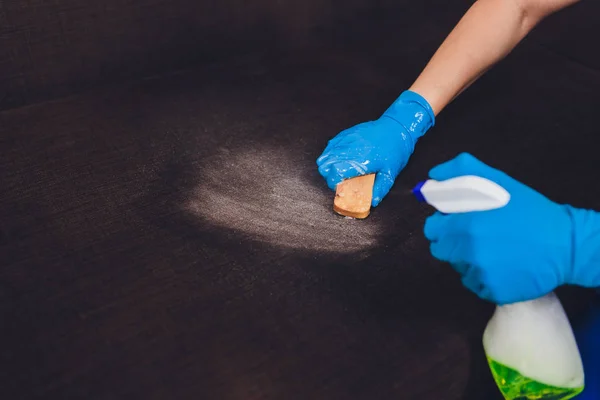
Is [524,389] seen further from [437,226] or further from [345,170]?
[345,170]

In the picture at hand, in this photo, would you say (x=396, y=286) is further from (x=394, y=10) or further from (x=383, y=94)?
(x=394, y=10)

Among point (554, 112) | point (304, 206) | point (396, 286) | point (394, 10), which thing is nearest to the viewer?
point (396, 286)

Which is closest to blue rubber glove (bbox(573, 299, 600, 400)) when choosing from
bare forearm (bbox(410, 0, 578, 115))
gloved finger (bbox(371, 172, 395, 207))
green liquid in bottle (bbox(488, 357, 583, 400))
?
green liquid in bottle (bbox(488, 357, 583, 400))

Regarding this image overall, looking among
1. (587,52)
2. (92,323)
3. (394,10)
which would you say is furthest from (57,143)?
(587,52)

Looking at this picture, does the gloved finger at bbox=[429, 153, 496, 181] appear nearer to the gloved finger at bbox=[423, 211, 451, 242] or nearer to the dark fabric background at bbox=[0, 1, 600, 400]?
the gloved finger at bbox=[423, 211, 451, 242]

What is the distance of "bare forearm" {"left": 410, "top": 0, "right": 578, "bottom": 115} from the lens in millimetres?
1344

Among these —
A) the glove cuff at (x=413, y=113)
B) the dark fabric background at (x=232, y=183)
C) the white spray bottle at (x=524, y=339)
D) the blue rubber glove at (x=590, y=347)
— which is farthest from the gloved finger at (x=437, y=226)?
the glove cuff at (x=413, y=113)

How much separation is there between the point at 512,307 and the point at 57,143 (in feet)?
3.46

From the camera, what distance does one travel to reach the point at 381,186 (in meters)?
1.27

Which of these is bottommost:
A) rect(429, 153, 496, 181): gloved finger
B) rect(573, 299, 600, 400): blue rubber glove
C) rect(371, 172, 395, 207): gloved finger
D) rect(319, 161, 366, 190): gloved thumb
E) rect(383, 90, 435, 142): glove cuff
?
rect(573, 299, 600, 400): blue rubber glove

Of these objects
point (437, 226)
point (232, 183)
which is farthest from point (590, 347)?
point (232, 183)

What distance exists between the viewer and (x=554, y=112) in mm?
1588

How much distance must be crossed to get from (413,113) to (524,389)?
2.18 ft

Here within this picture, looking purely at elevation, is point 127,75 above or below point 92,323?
above
